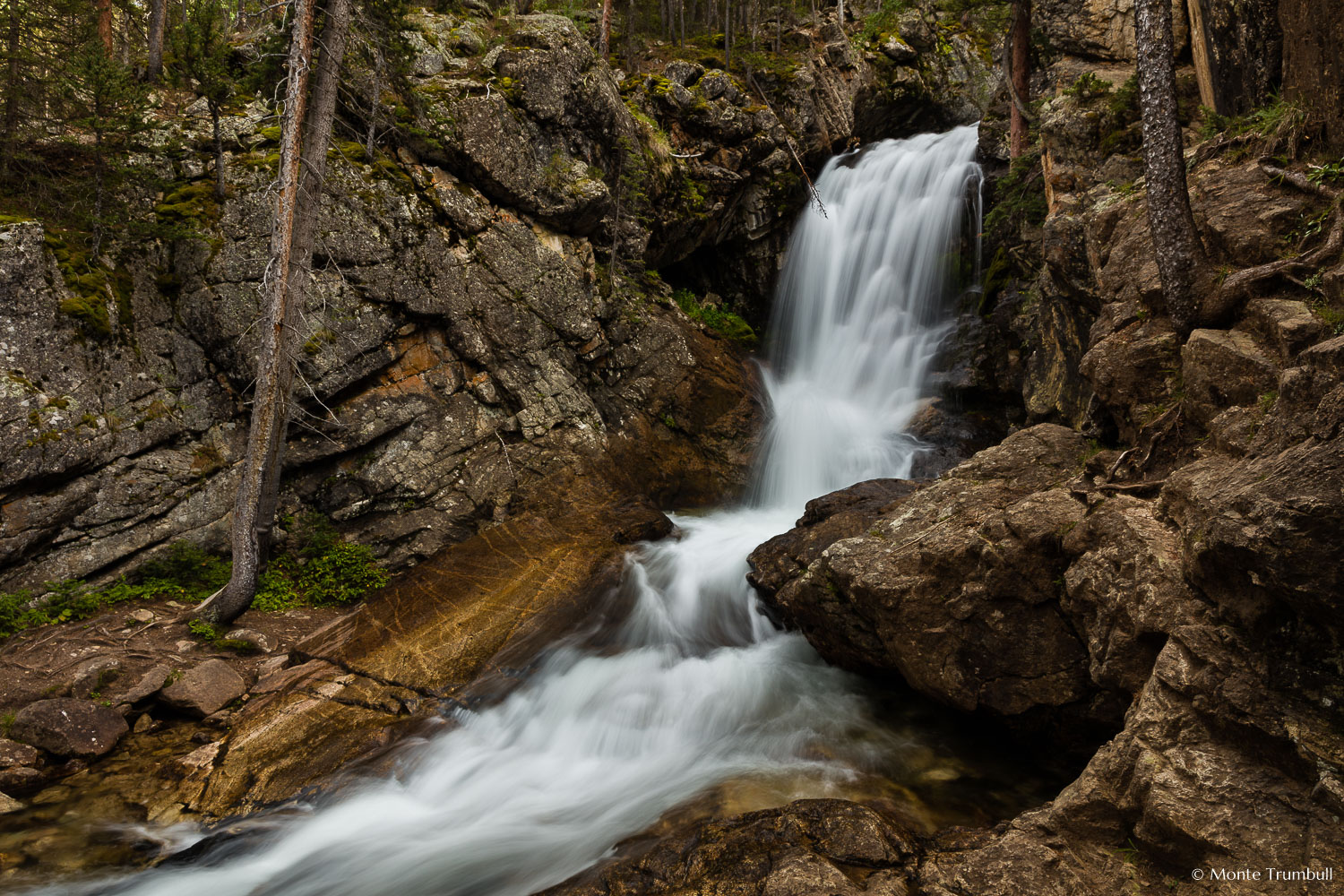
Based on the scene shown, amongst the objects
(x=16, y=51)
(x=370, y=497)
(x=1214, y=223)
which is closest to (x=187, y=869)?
(x=370, y=497)

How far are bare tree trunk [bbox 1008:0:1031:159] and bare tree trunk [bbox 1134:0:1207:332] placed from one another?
762cm

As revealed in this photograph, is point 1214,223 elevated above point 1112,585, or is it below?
above

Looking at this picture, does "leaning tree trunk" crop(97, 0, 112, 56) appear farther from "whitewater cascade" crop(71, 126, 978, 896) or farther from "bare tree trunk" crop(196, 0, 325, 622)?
"whitewater cascade" crop(71, 126, 978, 896)

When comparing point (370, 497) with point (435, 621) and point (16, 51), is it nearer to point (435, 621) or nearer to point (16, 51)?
point (435, 621)

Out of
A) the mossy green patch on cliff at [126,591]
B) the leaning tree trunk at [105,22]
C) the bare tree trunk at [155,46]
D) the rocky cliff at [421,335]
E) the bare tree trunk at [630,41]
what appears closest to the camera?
the mossy green patch on cliff at [126,591]

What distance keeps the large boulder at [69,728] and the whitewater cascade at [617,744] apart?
1.82m

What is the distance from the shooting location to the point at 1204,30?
27.3ft

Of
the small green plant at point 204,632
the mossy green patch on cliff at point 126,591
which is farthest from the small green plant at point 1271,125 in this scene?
the mossy green patch on cliff at point 126,591

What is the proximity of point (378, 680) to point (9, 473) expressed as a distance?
5.14 meters

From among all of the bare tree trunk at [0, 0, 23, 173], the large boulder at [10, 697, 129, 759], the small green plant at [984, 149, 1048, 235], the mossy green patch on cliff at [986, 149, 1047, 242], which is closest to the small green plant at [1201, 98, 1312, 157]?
the small green plant at [984, 149, 1048, 235]

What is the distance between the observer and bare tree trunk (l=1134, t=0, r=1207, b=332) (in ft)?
19.5

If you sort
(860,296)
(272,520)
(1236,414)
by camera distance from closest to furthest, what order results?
(1236,414) → (272,520) → (860,296)

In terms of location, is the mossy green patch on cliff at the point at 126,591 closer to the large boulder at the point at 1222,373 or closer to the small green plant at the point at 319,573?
the small green plant at the point at 319,573

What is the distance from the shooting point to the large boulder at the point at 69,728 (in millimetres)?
6443
